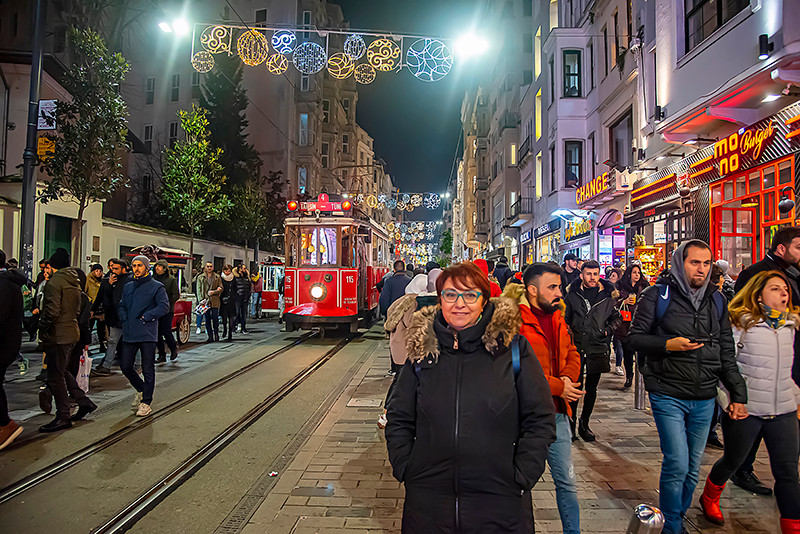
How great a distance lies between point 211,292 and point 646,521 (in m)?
13.4

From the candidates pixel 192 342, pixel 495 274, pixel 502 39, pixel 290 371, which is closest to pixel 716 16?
pixel 495 274

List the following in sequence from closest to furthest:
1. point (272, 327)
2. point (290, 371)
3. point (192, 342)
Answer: point (290, 371), point (192, 342), point (272, 327)

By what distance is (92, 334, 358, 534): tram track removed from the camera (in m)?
4.06

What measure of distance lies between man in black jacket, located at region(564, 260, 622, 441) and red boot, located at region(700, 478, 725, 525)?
173cm

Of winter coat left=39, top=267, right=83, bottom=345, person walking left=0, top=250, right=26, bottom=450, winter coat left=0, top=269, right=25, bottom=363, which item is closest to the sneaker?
person walking left=0, top=250, right=26, bottom=450

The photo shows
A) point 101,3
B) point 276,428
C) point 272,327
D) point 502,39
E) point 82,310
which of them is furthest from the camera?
point 502,39

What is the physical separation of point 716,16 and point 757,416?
1027 centimetres

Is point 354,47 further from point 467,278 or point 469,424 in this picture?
point 469,424

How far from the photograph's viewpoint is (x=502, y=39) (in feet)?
131

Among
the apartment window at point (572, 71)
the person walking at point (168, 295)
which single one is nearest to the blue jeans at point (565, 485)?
the person walking at point (168, 295)

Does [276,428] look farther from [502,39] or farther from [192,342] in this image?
[502,39]

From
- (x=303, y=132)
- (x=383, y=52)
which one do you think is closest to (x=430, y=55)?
(x=383, y=52)

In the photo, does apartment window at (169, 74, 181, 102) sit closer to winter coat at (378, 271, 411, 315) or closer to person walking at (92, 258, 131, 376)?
person walking at (92, 258, 131, 376)

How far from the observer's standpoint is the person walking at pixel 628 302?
861cm
